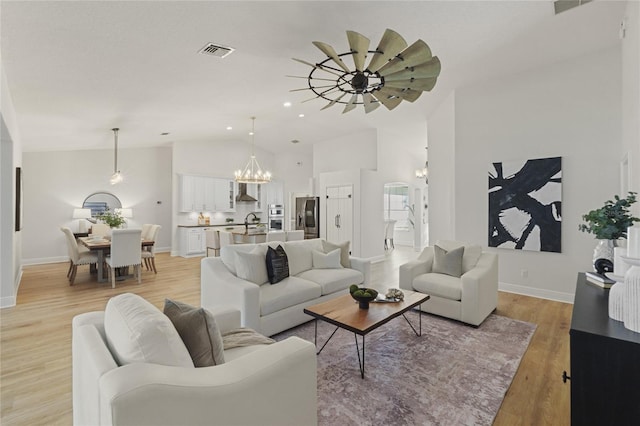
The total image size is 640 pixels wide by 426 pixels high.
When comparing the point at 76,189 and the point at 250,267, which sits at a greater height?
the point at 76,189

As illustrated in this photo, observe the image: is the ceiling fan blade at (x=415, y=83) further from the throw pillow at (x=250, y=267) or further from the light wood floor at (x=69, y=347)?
the light wood floor at (x=69, y=347)

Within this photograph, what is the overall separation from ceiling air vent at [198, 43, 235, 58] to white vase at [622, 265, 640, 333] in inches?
146

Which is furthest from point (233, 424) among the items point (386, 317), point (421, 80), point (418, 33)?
point (418, 33)

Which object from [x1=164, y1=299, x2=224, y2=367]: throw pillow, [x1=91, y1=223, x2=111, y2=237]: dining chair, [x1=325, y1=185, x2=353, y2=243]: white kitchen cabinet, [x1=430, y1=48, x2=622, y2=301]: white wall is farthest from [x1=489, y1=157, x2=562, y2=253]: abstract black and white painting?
[x1=91, y1=223, x2=111, y2=237]: dining chair

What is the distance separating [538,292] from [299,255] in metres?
3.56

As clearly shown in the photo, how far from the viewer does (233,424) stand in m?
1.17

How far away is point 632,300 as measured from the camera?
140cm

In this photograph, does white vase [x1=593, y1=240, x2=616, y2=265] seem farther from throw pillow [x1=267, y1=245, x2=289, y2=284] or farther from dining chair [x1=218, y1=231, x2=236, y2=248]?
dining chair [x1=218, y1=231, x2=236, y2=248]

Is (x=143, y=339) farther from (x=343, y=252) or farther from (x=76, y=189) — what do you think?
(x=76, y=189)

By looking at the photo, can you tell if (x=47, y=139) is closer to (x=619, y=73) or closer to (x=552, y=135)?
(x=552, y=135)

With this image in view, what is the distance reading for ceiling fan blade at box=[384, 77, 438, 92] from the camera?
264cm

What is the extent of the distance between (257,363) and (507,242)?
4.63 meters

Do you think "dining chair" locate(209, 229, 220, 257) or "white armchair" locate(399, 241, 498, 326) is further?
"dining chair" locate(209, 229, 220, 257)

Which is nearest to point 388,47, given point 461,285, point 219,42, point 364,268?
point 219,42
